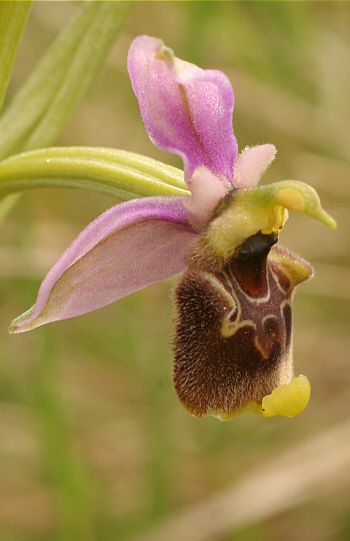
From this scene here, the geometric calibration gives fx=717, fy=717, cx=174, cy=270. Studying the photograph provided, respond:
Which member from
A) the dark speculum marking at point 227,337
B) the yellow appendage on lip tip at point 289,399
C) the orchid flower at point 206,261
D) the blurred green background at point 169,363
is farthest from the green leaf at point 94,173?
the blurred green background at point 169,363

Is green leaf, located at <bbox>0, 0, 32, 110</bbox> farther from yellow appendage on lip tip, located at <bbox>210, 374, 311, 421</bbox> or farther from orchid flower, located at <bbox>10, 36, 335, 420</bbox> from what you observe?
yellow appendage on lip tip, located at <bbox>210, 374, 311, 421</bbox>

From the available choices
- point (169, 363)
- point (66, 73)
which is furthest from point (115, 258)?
point (169, 363)

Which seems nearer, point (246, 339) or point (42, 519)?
point (246, 339)

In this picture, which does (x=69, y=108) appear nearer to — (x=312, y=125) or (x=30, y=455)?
(x=30, y=455)

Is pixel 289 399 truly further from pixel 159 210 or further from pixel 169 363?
pixel 169 363

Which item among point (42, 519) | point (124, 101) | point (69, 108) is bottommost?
point (42, 519)

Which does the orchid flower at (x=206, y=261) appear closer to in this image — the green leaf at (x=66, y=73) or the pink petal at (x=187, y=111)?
the pink petal at (x=187, y=111)

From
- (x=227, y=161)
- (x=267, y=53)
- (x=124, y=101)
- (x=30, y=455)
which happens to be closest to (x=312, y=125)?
(x=267, y=53)
